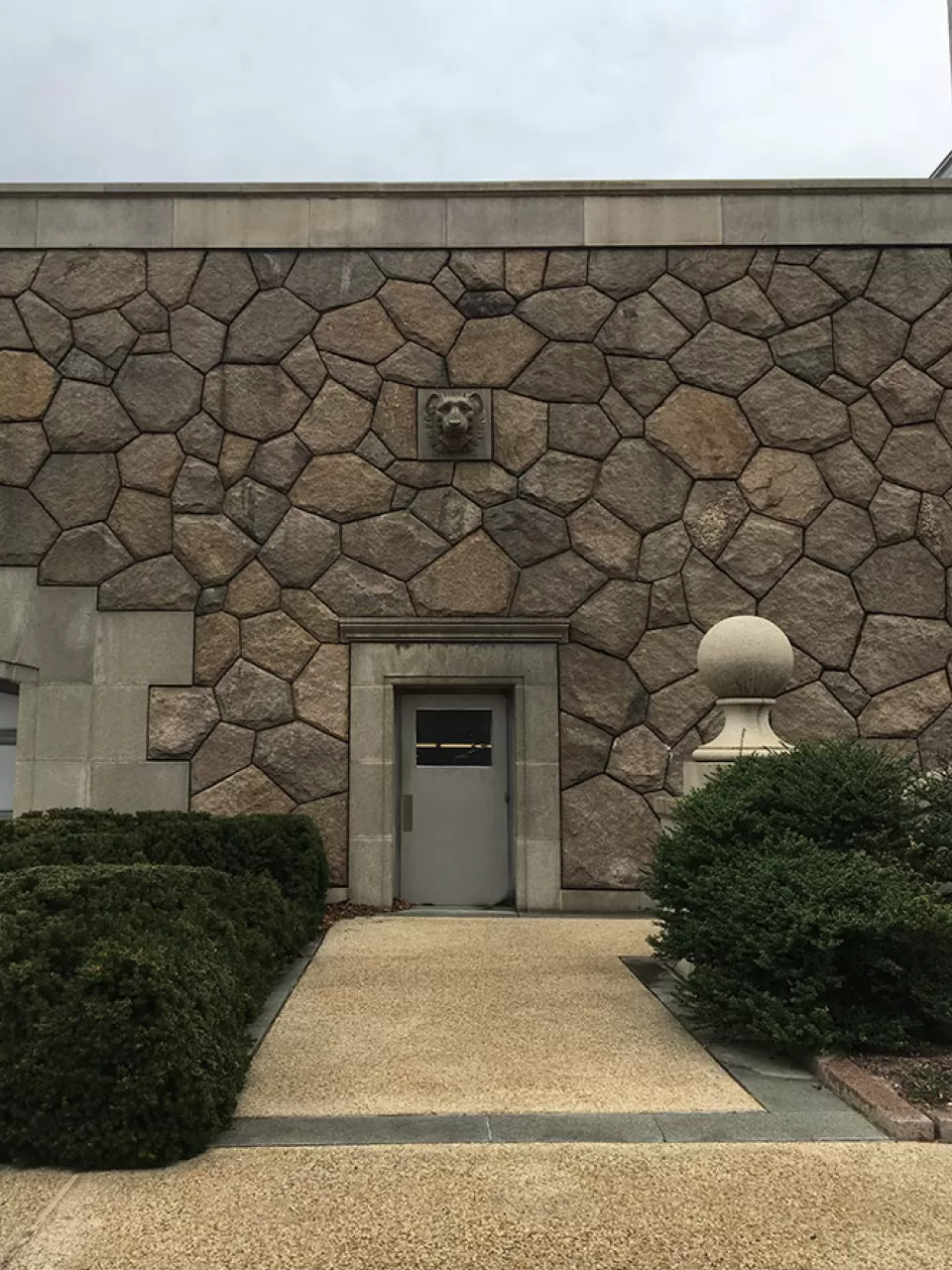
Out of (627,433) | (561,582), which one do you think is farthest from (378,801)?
(627,433)

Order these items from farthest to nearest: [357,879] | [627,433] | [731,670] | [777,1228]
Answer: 1. [627,433]
2. [357,879]
3. [731,670]
4. [777,1228]

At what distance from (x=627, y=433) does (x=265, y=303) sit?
3.71 m

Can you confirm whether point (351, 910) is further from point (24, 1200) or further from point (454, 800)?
point (24, 1200)

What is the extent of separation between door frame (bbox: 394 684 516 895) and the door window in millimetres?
168

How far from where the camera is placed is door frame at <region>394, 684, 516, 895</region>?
8.95 m

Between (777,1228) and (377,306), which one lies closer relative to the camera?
(777,1228)

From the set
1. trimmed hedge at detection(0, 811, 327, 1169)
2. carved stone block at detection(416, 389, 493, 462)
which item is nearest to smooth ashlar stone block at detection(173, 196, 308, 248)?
carved stone block at detection(416, 389, 493, 462)

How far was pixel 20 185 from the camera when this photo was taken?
933cm

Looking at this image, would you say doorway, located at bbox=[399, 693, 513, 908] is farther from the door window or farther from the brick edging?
the brick edging

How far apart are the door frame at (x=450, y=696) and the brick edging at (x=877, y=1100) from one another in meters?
4.76

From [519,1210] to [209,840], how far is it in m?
4.42

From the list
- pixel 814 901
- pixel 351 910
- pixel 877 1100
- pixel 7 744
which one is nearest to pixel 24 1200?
pixel 877 1100

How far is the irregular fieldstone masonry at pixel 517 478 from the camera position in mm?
8938

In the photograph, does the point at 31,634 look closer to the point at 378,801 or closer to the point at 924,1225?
the point at 378,801
